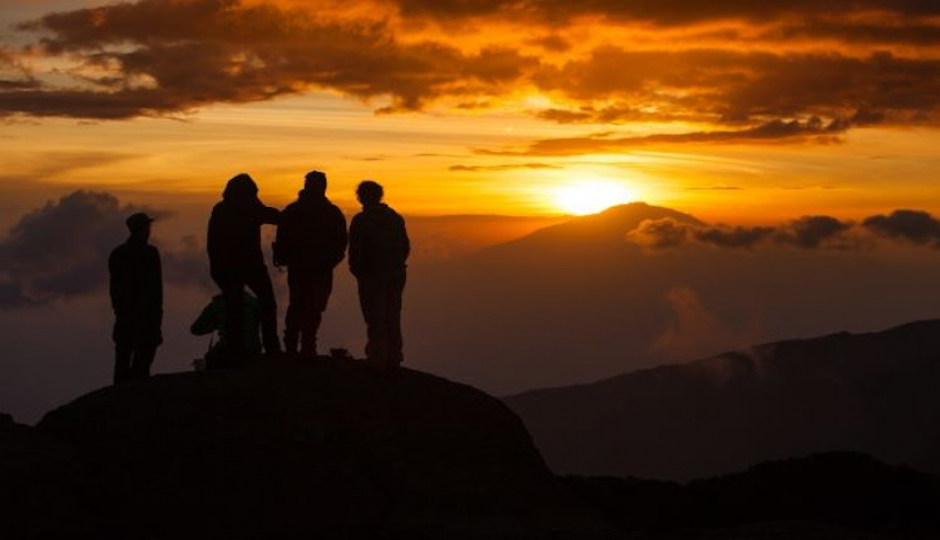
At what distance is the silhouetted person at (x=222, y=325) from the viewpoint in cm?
1988

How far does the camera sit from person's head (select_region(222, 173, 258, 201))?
19312mm

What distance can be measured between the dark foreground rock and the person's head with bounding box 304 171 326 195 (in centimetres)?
256

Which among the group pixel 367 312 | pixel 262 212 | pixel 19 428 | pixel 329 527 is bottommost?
pixel 329 527

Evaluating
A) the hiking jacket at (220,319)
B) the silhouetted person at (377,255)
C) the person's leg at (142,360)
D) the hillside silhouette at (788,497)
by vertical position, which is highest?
the silhouetted person at (377,255)

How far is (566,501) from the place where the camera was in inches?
821

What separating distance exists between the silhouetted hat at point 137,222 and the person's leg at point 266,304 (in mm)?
1786

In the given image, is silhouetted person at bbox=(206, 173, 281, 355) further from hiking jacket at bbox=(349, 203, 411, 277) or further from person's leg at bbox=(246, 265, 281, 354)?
hiking jacket at bbox=(349, 203, 411, 277)

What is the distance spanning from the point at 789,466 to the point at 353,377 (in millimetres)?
12859

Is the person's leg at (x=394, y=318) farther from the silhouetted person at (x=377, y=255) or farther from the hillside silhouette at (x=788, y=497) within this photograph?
the hillside silhouette at (x=788, y=497)

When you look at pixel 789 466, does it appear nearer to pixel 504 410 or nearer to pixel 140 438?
pixel 504 410

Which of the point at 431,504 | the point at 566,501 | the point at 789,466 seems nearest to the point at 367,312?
the point at 431,504

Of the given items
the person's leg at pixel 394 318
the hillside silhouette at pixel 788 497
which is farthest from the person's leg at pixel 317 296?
the hillside silhouette at pixel 788 497

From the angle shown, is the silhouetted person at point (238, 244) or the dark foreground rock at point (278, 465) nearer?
the dark foreground rock at point (278, 465)

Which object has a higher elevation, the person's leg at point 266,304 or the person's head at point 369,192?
the person's head at point 369,192
